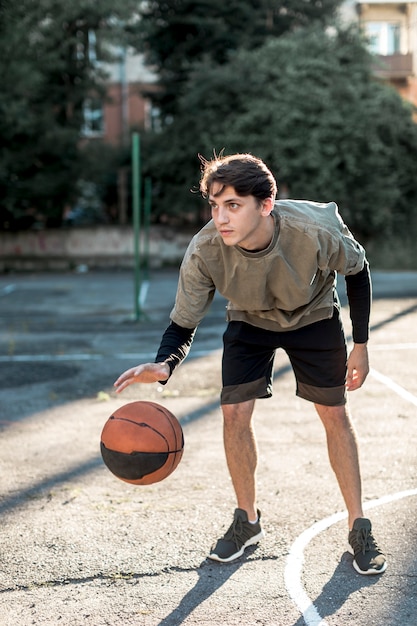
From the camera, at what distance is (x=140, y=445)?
351cm

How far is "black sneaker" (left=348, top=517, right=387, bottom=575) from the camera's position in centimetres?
348

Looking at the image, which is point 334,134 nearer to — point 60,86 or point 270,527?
point 60,86

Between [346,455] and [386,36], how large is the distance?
3347 cm

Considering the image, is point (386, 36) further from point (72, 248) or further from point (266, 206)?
point (266, 206)

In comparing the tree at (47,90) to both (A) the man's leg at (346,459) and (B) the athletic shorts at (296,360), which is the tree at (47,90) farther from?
(A) the man's leg at (346,459)

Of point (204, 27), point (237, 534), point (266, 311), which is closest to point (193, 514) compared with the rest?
point (237, 534)

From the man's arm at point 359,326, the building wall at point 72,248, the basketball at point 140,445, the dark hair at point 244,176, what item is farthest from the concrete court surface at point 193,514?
the building wall at point 72,248

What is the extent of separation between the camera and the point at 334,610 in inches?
124

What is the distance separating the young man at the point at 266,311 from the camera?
131 inches

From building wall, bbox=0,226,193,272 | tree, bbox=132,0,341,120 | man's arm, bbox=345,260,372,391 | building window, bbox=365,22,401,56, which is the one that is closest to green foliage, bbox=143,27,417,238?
tree, bbox=132,0,341,120

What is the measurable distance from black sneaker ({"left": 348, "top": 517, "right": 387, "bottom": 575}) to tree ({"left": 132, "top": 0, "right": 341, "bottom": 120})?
22.8m

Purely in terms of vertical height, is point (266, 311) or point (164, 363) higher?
point (266, 311)

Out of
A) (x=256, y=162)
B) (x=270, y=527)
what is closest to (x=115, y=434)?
(x=270, y=527)

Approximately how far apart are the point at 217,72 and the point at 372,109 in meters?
4.69
